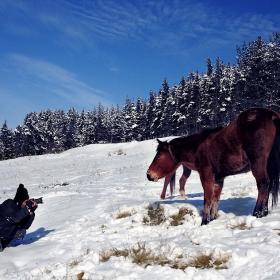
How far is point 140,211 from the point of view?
22.0 feet

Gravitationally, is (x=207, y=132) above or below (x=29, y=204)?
above

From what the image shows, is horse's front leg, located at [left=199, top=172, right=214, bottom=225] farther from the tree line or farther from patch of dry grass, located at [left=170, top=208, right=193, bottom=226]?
the tree line


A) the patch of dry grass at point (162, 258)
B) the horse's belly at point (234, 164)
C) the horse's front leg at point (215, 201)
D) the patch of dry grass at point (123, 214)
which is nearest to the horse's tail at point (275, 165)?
the horse's belly at point (234, 164)

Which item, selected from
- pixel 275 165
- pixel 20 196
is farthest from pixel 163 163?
pixel 20 196

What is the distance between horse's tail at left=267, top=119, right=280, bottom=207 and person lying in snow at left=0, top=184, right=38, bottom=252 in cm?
483

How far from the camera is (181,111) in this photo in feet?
196

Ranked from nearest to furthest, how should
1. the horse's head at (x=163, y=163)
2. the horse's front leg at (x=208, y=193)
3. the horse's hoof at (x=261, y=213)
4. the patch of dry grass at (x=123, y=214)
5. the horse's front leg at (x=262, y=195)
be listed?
the horse's front leg at (x=262, y=195), the horse's hoof at (x=261, y=213), the horse's front leg at (x=208, y=193), the horse's head at (x=163, y=163), the patch of dry grass at (x=123, y=214)

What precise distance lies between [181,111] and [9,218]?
5624 centimetres

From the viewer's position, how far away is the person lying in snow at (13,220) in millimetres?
5339

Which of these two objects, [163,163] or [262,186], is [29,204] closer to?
[163,163]

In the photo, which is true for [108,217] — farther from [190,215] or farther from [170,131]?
[170,131]

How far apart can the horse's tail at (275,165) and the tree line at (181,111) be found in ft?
116

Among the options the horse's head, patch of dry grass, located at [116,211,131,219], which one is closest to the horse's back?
the horse's head

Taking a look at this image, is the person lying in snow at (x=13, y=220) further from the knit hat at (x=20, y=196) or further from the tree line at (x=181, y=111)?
the tree line at (x=181, y=111)
